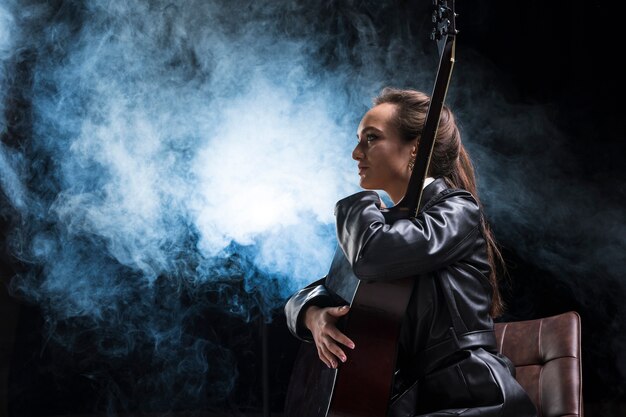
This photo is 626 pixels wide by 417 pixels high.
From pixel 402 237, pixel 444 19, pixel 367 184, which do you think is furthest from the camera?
pixel 367 184

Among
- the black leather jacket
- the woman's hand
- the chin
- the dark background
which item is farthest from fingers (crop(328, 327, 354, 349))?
the dark background

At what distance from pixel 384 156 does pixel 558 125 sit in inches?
72.9

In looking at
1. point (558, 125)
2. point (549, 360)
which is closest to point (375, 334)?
point (549, 360)

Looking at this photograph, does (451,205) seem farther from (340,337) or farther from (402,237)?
(340,337)

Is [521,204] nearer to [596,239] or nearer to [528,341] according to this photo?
[596,239]

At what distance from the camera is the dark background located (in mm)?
3164

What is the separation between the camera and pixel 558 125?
3254 millimetres

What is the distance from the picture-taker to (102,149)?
2943 millimetres

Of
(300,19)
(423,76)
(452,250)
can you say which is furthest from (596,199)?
(452,250)

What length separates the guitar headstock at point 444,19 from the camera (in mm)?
1598

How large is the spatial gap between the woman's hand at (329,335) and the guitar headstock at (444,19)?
0.71 meters

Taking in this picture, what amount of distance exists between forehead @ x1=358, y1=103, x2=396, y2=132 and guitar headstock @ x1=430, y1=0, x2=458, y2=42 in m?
0.23

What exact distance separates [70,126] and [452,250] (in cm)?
204

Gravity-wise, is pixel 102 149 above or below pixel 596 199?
above
